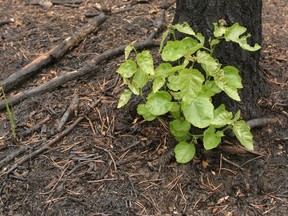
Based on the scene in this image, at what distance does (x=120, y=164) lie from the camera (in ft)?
8.29

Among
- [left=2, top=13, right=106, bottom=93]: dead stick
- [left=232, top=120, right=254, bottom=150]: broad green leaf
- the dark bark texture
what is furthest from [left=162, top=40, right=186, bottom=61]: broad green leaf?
[left=2, top=13, right=106, bottom=93]: dead stick

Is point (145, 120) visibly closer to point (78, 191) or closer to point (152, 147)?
point (152, 147)

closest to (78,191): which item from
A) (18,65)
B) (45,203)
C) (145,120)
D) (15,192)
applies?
(45,203)

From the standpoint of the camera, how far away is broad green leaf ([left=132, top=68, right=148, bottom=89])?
2.37m

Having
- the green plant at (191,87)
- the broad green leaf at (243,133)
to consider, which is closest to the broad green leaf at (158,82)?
the green plant at (191,87)

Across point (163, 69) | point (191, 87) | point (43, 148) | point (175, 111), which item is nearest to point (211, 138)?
point (175, 111)

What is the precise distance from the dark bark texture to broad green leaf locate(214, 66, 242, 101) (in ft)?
0.91

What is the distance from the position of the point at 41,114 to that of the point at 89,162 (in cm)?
55

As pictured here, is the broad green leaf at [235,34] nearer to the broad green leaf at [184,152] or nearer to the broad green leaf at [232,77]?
the broad green leaf at [232,77]

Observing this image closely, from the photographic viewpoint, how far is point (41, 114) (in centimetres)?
286

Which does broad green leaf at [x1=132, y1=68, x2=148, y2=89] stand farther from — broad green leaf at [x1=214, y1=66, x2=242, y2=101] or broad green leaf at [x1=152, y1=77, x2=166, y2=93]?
broad green leaf at [x1=214, y1=66, x2=242, y2=101]

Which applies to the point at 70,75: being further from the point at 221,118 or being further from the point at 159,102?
the point at 221,118

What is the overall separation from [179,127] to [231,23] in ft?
2.23

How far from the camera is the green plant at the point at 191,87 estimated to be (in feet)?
7.22
